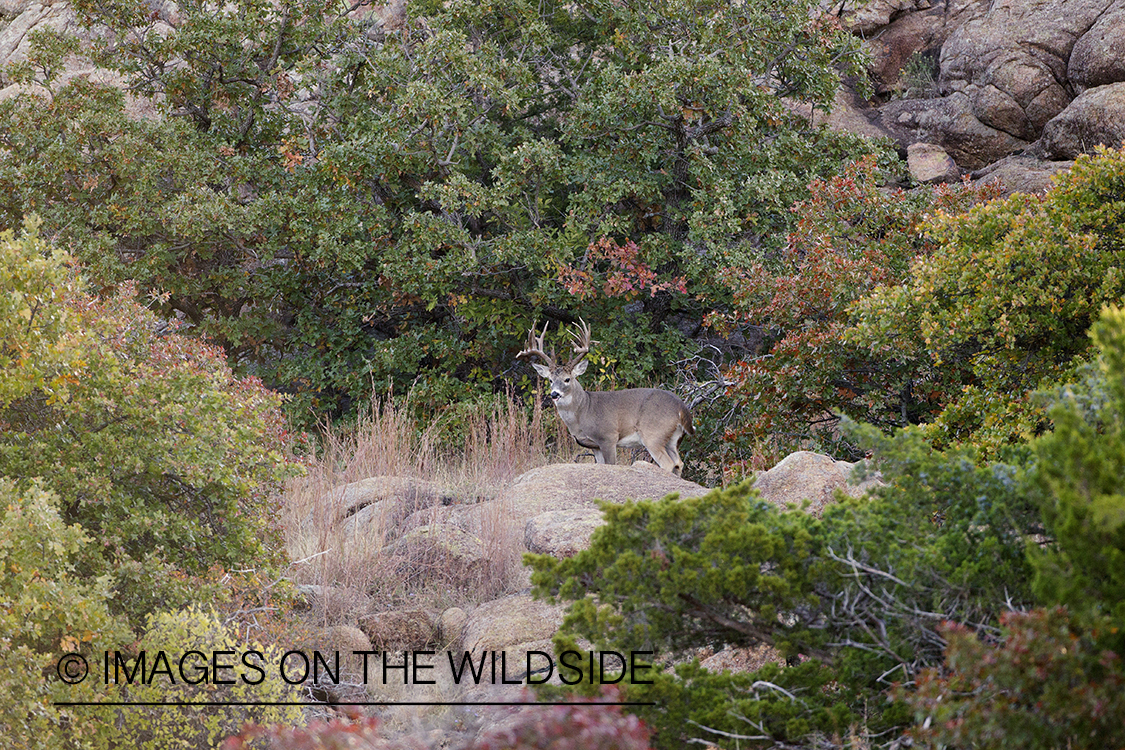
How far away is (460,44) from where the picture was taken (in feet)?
36.7

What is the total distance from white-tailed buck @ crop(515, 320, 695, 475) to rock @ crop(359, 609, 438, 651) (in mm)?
4435

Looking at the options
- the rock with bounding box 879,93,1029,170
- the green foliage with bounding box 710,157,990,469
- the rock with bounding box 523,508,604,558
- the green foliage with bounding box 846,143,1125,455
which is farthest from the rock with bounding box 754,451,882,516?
the rock with bounding box 879,93,1029,170

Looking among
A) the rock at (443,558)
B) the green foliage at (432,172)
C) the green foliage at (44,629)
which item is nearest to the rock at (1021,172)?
the green foliage at (432,172)

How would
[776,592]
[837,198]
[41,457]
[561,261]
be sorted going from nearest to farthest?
1. [776,592]
2. [41,457]
3. [837,198]
4. [561,261]

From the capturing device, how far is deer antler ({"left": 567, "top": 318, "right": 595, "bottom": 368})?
10672mm

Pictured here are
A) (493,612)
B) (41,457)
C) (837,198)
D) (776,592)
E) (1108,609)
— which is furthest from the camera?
(837,198)

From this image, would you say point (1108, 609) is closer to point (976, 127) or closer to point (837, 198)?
point (837, 198)

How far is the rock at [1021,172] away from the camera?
44.6 feet

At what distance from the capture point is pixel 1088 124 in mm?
14180

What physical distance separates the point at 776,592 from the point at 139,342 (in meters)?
3.92

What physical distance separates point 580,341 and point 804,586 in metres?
7.49

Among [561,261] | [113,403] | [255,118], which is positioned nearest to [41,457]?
[113,403]

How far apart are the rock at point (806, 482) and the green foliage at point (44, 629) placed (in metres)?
4.19

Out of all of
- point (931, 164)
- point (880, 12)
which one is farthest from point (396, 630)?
point (880, 12)
